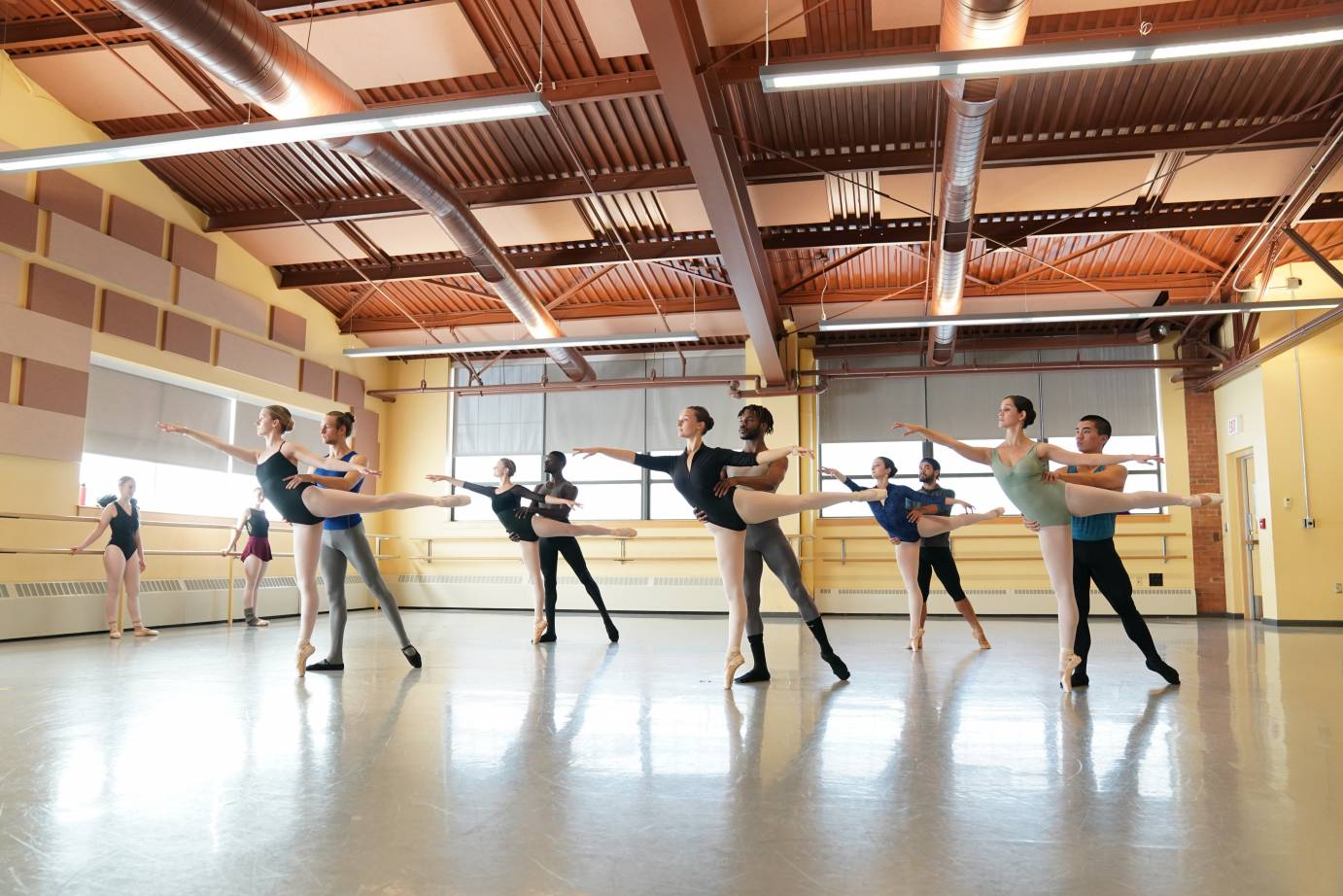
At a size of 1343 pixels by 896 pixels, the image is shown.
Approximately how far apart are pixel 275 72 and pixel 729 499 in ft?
15.0

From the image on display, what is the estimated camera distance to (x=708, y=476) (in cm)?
475

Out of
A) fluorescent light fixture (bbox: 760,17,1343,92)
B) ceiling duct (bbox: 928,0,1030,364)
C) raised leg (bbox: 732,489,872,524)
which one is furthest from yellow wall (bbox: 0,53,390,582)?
ceiling duct (bbox: 928,0,1030,364)

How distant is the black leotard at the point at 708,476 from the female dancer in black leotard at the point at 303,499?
50.5 inches

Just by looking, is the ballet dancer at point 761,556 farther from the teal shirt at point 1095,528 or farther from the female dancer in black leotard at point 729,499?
the teal shirt at point 1095,528

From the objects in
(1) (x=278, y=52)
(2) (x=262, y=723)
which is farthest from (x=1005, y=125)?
(2) (x=262, y=723)

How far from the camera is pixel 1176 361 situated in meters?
12.8

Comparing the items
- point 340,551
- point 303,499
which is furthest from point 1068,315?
point 303,499

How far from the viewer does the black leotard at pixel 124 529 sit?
8547 millimetres

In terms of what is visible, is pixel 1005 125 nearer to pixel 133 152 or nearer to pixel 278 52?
pixel 278 52

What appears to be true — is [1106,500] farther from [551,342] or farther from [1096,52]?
[551,342]

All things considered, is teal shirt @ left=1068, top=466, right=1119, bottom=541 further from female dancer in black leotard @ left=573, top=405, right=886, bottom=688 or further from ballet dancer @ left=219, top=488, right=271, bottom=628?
ballet dancer @ left=219, top=488, right=271, bottom=628

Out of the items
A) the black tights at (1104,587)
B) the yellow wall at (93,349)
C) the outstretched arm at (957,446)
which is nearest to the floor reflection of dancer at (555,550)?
the outstretched arm at (957,446)

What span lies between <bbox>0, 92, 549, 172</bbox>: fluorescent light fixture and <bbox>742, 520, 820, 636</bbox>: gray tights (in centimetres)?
314

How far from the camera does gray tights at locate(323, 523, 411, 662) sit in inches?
212
